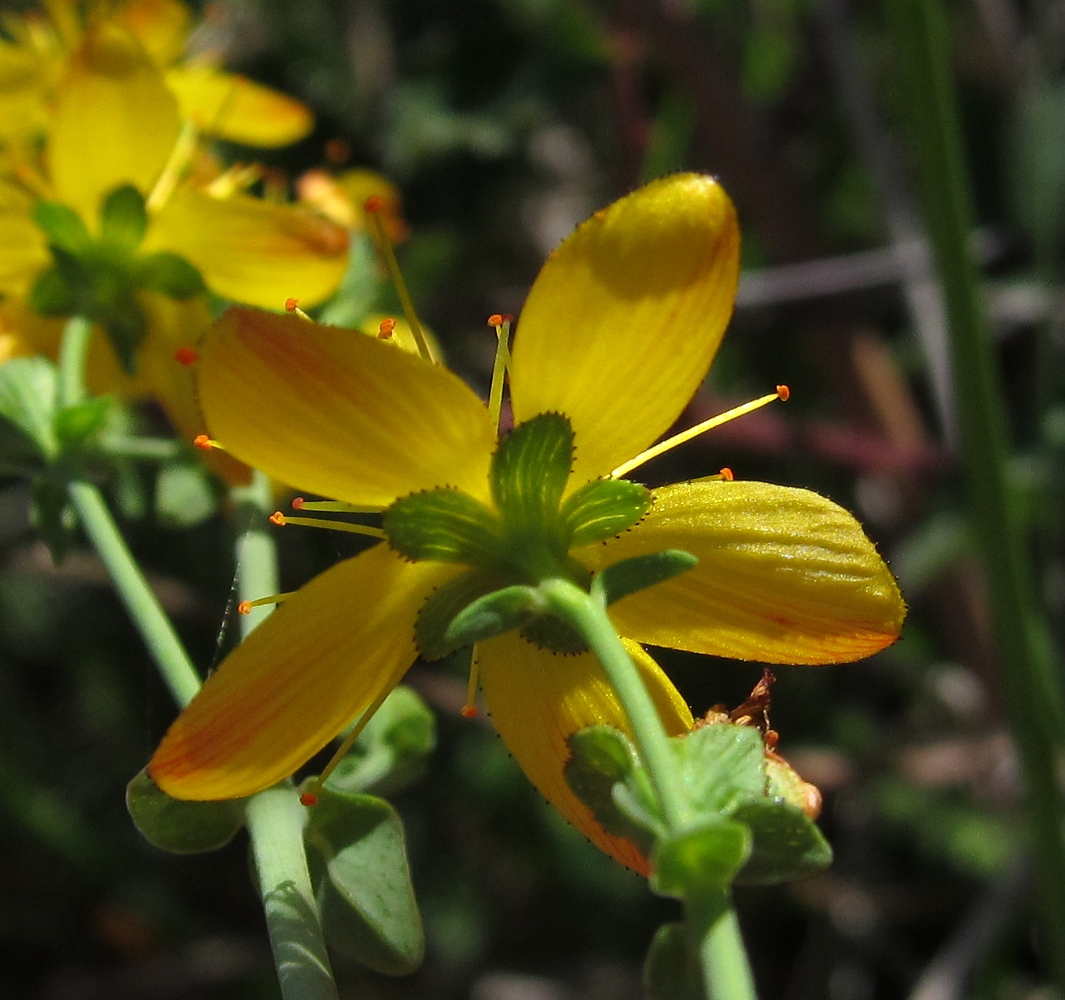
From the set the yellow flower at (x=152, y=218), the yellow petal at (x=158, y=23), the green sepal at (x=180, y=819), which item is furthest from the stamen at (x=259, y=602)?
the yellow petal at (x=158, y=23)

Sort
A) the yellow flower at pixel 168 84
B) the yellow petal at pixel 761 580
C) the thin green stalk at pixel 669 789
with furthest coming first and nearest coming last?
the yellow flower at pixel 168 84
the yellow petal at pixel 761 580
the thin green stalk at pixel 669 789

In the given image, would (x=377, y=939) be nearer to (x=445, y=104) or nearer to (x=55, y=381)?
(x=55, y=381)

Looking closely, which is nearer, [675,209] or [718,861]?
[718,861]

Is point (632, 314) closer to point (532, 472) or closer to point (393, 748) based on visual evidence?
point (532, 472)

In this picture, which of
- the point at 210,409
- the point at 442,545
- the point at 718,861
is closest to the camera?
the point at 718,861

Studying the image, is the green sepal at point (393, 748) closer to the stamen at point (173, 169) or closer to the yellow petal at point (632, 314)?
the yellow petal at point (632, 314)

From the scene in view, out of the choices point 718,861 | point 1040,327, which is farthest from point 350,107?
point 718,861

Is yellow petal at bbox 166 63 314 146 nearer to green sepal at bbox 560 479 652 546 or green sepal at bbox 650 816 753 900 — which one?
green sepal at bbox 560 479 652 546
